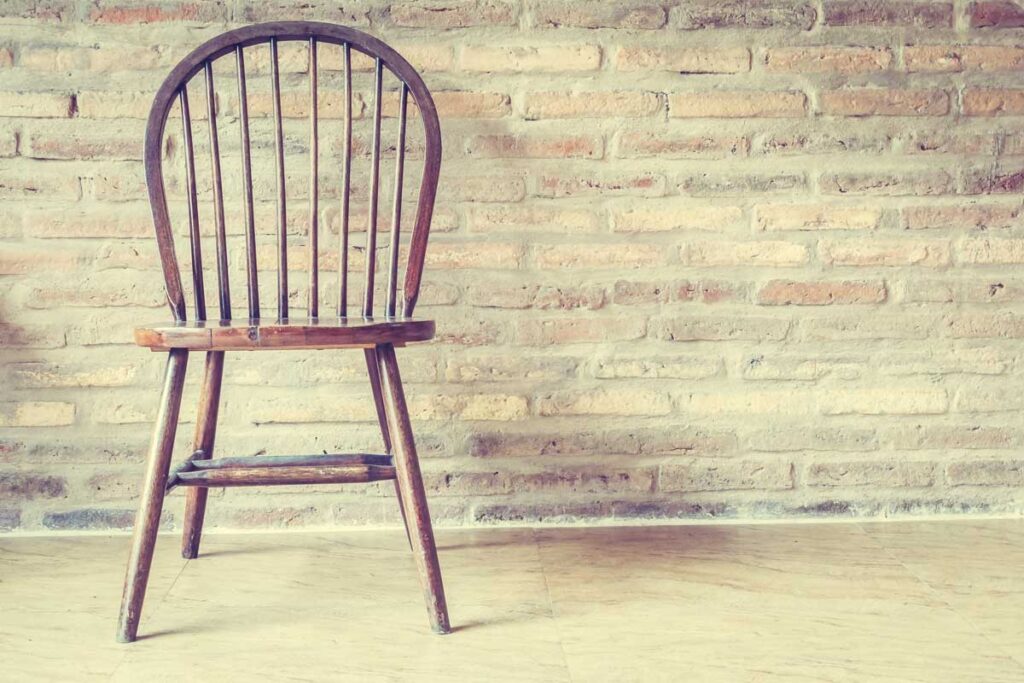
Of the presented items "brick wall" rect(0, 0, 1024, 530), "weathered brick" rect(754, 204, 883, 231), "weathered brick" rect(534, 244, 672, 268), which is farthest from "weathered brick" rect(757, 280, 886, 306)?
"weathered brick" rect(534, 244, 672, 268)

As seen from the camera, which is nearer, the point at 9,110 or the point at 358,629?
the point at 358,629

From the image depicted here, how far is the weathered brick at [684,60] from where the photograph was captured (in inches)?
70.9

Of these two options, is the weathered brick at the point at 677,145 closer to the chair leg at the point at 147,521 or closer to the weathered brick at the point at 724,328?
the weathered brick at the point at 724,328

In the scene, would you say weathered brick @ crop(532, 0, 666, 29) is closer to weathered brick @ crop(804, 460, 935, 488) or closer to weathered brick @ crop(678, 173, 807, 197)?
weathered brick @ crop(678, 173, 807, 197)

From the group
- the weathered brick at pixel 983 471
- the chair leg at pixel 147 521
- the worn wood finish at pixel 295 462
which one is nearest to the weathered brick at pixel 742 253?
the weathered brick at pixel 983 471

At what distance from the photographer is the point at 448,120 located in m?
1.79

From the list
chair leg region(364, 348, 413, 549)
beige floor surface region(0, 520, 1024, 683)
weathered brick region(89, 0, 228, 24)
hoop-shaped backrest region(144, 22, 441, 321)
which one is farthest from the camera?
weathered brick region(89, 0, 228, 24)

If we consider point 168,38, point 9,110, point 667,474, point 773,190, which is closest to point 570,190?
point 773,190

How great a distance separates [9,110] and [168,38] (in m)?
0.33

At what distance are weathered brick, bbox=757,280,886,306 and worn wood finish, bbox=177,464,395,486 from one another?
88 centimetres

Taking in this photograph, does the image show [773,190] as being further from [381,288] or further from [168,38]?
[168,38]

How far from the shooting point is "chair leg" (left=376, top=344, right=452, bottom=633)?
1341 mm

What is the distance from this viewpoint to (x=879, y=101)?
1.82 meters

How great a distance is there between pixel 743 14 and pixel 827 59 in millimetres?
188
